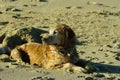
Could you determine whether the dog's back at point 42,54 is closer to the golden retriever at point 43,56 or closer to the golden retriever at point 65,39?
the golden retriever at point 43,56

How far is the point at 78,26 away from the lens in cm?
1516

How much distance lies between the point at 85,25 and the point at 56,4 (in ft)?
10.1

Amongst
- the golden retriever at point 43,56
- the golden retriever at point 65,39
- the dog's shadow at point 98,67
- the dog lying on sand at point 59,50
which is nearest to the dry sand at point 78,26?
the dog's shadow at point 98,67

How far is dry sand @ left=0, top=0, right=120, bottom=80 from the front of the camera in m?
8.64

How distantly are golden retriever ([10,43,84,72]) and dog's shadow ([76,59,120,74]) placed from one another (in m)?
0.26

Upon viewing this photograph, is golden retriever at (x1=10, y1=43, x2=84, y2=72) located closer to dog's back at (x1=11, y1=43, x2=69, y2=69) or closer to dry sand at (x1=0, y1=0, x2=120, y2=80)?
dog's back at (x1=11, y1=43, x2=69, y2=69)

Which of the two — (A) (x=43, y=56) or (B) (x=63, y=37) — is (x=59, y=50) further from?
(A) (x=43, y=56)

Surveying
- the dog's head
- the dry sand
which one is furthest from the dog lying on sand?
the dry sand

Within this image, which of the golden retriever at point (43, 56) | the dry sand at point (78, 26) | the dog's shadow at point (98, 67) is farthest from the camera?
the golden retriever at point (43, 56)

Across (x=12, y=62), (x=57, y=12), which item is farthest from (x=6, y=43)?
(x=57, y=12)

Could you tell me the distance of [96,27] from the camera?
15258mm

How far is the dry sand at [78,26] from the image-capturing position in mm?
8641

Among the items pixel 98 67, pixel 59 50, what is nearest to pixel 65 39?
pixel 59 50

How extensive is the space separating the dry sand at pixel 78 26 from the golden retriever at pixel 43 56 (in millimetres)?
→ 285
